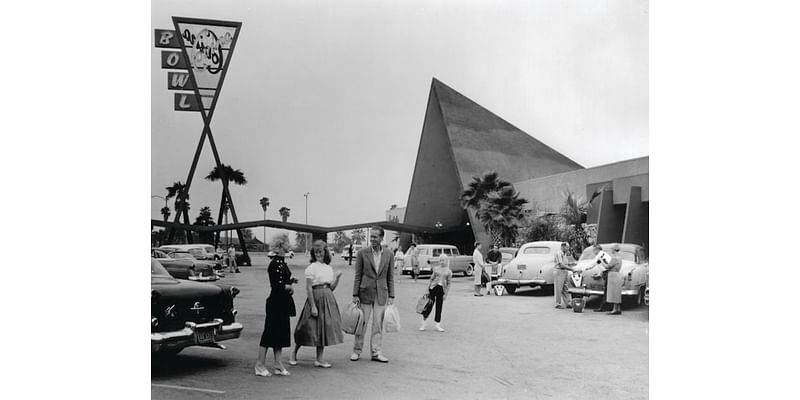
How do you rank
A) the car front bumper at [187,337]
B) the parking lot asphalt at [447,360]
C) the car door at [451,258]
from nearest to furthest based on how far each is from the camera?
the car front bumper at [187,337], the parking lot asphalt at [447,360], the car door at [451,258]

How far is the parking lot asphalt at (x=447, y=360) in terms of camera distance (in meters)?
6.10

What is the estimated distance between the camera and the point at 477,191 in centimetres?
771

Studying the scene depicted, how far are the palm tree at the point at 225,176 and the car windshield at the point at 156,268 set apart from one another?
774 mm

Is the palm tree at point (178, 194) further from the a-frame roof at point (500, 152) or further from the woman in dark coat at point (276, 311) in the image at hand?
the a-frame roof at point (500, 152)

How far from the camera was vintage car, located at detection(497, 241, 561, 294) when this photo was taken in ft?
25.2

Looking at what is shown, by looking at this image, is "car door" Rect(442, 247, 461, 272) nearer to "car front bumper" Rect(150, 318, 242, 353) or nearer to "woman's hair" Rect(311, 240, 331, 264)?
"woman's hair" Rect(311, 240, 331, 264)

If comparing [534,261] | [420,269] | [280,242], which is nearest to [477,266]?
[534,261]

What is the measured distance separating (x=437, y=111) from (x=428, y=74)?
416mm

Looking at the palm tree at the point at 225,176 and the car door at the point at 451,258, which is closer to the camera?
the palm tree at the point at 225,176

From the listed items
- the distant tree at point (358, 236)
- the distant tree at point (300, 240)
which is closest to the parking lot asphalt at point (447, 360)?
the distant tree at point (300, 240)

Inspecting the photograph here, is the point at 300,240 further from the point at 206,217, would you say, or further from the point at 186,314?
the point at 186,314

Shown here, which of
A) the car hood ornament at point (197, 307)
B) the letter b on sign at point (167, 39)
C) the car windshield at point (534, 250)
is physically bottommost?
the car hood ornament at point (197, 307)

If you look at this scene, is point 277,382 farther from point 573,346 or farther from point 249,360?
point 573,346
